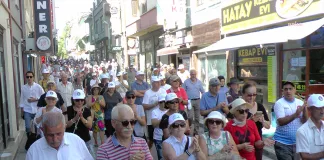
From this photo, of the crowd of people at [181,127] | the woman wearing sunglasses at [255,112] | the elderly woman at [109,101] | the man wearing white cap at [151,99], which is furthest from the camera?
the elderly woman at [109,101]

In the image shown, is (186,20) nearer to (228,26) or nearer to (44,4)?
(228,26)

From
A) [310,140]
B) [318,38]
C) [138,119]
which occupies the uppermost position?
[318,38]

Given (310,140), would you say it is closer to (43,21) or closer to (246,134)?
(246,134)

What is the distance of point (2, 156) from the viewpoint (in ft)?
23.5

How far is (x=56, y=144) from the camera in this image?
9.15 ft

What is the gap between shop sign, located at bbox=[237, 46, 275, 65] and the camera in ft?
37.3

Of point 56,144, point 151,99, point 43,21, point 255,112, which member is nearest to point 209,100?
point 151,99

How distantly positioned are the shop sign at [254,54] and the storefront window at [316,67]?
5.55ft

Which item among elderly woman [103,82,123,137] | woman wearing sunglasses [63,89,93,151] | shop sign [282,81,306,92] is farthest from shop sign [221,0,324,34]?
woman wearing sunglasses [63,89,93,151]

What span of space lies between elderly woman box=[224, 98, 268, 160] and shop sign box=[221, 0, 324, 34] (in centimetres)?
566

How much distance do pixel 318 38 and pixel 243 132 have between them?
6194 millimetres

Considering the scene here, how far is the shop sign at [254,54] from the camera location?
1136 cm

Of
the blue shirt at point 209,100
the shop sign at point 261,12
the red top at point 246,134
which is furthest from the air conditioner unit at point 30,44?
the red top at point 246,134

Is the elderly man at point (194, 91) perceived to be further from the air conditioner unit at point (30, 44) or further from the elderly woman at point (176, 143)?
the air conditioner unit at point (30, 44)
